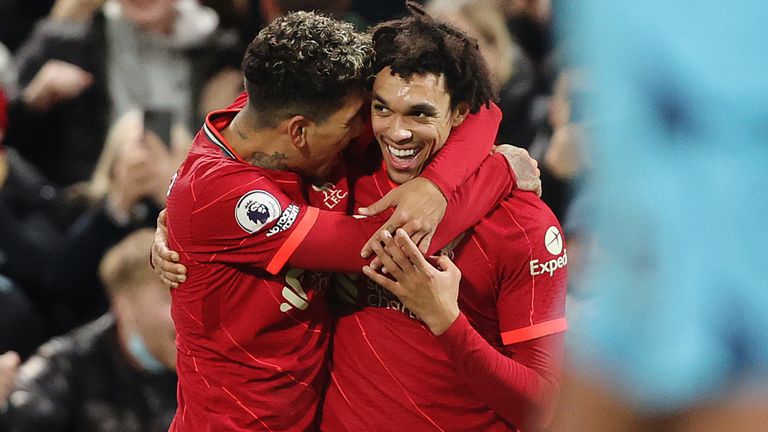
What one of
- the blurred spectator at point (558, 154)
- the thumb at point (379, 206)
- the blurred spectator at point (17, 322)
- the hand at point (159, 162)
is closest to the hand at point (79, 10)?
the hand at point (159, 162)

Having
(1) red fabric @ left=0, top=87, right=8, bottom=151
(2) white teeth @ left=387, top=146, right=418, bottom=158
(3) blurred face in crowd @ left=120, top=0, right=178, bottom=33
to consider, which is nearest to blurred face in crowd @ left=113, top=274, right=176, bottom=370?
(1) red fabric @ left=0, top=87, right=8, bottom=151

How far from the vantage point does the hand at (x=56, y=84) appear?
4289mm

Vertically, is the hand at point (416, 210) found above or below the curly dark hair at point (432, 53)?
below

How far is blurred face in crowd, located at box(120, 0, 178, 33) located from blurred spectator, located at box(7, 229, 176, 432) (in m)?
0.86

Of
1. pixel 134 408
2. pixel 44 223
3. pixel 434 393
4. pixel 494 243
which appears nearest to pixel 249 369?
pixel 434 393

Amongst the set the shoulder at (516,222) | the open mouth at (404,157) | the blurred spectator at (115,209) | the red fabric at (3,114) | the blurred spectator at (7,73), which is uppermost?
the open mouth at (404,157)

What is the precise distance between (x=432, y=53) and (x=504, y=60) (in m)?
1.94

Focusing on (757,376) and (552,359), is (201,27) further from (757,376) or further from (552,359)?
(757,376)

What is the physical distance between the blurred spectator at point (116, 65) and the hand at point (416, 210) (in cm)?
218

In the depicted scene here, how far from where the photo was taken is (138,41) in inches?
169

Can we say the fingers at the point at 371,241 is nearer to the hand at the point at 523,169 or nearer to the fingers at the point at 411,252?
the fingers at the point at 411,252

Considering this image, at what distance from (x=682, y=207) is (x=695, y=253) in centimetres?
4

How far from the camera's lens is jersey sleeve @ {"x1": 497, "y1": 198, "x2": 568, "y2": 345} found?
7.88 feet

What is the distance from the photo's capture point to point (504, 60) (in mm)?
4262
